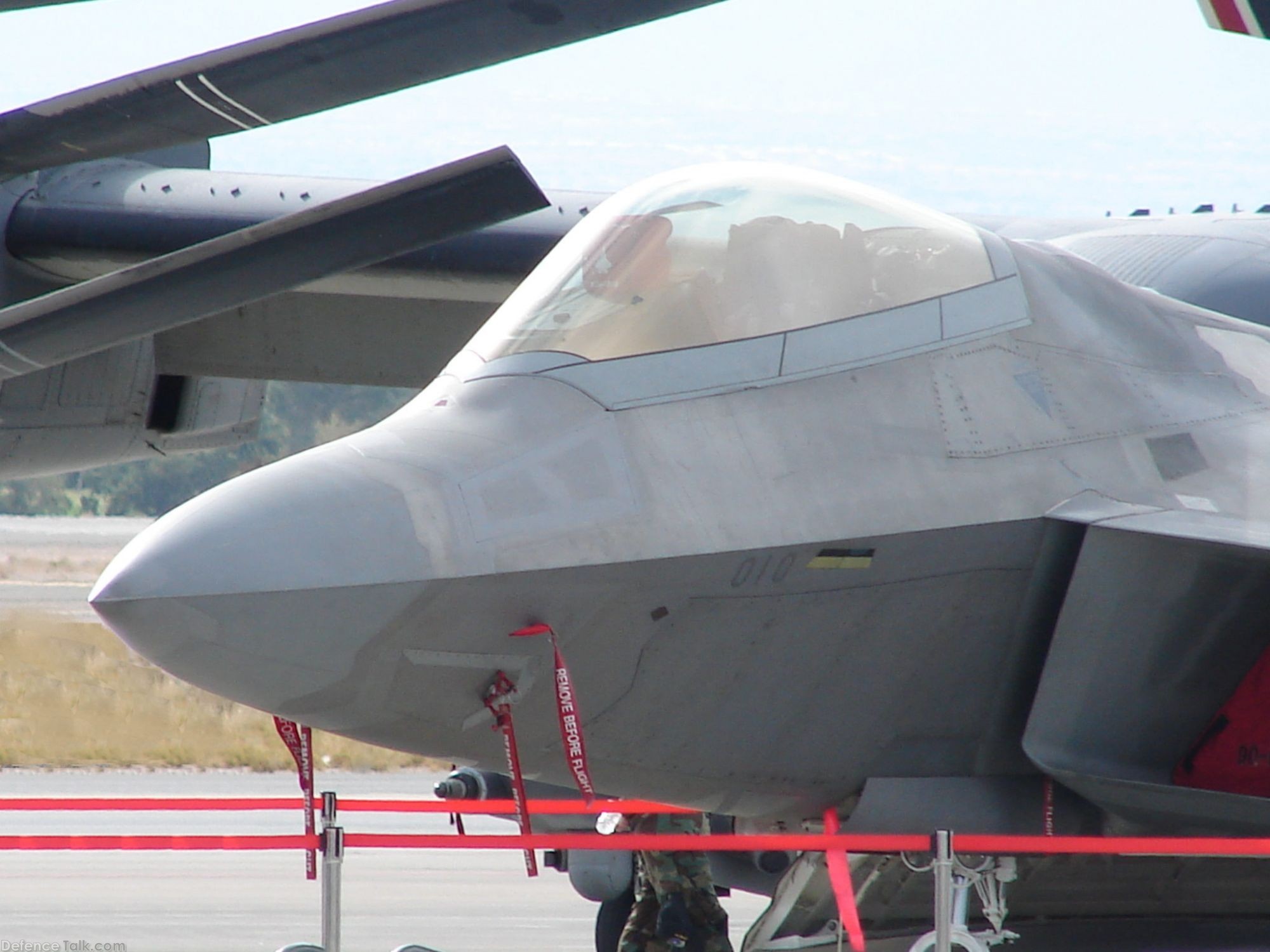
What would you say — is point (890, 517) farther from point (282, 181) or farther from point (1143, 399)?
point (282, 181)

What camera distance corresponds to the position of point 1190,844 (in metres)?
4.70

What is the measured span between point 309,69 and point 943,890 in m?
2.83

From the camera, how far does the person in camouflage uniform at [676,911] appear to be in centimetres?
621

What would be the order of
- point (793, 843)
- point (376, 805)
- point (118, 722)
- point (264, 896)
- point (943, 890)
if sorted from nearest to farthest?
point (943, 890)
point (793, 843)
point (376, 805)
point (264, 896)
point (118, 722)

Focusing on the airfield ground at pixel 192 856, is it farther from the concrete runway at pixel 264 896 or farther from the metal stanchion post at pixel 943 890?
the metal stanchion post at pixel 943 890

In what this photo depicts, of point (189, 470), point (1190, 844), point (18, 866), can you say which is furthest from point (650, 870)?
point (189, 470)

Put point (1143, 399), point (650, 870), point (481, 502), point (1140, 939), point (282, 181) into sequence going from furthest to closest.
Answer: point (282, 181) → point (650, 870) → point (1140, 939) → point (1143, 399) → point (481, 502)

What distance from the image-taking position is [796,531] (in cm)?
431

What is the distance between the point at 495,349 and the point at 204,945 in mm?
5253

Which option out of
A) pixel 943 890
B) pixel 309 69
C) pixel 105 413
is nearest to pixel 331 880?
pixel 943 890

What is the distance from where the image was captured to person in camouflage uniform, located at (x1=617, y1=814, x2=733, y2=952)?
6.21 metres

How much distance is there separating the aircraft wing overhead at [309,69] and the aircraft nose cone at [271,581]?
156cm

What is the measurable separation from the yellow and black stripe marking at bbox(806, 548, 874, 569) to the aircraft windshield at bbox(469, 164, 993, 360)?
58 centimetres

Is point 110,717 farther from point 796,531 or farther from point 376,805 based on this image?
point 796,531
